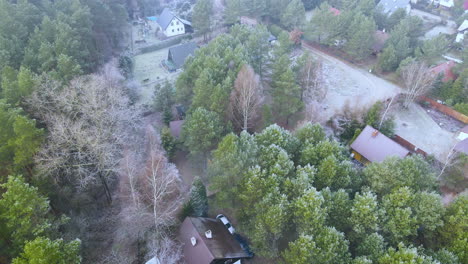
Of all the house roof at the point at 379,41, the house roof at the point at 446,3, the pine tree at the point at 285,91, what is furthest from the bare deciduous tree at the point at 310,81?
the house roof at the point at 446,3

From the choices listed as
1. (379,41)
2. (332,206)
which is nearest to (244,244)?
(332,206)

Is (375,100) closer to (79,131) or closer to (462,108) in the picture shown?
(462,108)

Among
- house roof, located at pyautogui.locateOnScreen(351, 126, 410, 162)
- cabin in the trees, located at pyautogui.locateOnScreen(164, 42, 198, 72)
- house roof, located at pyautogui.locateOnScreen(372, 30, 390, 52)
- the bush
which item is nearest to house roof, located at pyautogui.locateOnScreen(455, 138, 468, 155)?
house roof, located at pyautogui.locateOnScreen(351, 126, 410, 162)

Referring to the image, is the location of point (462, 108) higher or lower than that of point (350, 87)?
higher

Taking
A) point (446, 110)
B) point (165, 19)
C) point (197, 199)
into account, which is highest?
point (165, 19)

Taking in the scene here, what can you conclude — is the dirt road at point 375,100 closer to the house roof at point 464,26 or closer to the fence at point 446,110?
the fence at point 446,110

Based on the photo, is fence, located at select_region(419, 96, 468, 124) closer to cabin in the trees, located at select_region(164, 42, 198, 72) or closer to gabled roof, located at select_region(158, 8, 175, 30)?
cabin in the trees, located at select_region(164, 42, 198, 72)

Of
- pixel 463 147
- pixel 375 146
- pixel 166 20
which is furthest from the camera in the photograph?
pixel 166 20
